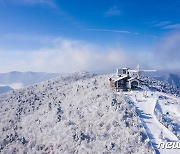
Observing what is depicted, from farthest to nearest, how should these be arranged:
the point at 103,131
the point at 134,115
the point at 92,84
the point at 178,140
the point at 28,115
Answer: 1. the point at 92,84
2. the point at 28,115
3. the point at 134,115
4. the point at 103,131
5. the point at 178,140

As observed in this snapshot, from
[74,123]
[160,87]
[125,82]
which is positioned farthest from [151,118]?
[160,87]

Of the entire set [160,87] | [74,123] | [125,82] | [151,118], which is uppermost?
[125,82]

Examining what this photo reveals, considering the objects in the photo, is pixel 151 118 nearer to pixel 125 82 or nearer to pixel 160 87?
pixel 125 82

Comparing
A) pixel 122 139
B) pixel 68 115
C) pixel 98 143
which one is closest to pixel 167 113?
pixel 122 139

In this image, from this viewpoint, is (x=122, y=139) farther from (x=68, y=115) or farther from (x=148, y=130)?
(x=68, y=115)

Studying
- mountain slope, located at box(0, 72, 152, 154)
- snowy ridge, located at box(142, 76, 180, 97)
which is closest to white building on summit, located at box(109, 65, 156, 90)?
mountain slope, located at box(0, 72, 152, 154)

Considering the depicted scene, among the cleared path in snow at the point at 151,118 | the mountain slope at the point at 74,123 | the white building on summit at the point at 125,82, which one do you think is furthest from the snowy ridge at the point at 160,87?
the mountain slope at the point at 74,123
